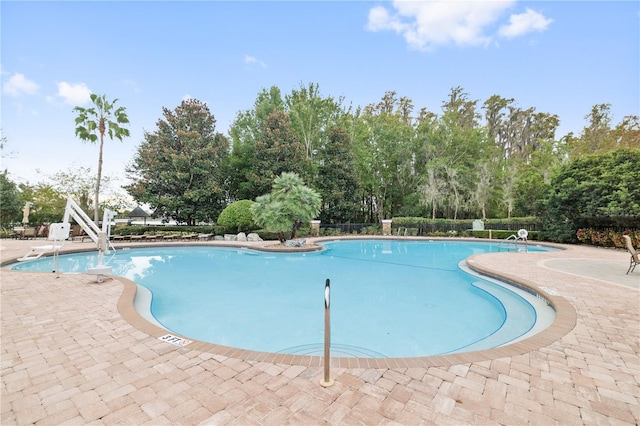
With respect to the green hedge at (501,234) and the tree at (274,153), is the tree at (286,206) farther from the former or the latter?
the green hedge at (501,234)

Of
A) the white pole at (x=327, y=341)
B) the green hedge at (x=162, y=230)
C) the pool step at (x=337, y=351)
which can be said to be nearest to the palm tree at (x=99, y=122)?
the green hedge at (x=162, y=230)

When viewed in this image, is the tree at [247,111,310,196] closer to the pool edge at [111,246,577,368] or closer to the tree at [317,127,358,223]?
the tree at [317,127,358,223]

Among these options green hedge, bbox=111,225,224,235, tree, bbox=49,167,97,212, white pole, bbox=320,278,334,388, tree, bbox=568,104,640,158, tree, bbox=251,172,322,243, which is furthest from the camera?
tree, bbox=49,167,97,212

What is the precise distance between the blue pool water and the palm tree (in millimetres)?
10869

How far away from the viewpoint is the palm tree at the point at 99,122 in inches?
714

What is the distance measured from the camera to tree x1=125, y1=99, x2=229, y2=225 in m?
20.4

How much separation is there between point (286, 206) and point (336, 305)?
8.70 meters

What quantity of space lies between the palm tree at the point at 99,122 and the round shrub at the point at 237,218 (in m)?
8.04

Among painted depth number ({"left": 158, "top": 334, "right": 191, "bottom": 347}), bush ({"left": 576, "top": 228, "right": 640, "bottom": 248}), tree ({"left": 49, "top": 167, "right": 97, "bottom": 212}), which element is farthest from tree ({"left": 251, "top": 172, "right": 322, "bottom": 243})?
tree ({"left": 49, "top": 167, "right": 97, "bottom": 212})

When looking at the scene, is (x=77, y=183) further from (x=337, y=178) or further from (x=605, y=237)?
(x=605, y=237)

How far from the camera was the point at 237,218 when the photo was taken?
17938mm

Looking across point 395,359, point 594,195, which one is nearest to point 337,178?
point 594,195

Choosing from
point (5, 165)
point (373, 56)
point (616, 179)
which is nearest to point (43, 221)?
point (5, 165)

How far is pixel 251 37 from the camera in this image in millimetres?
13266
